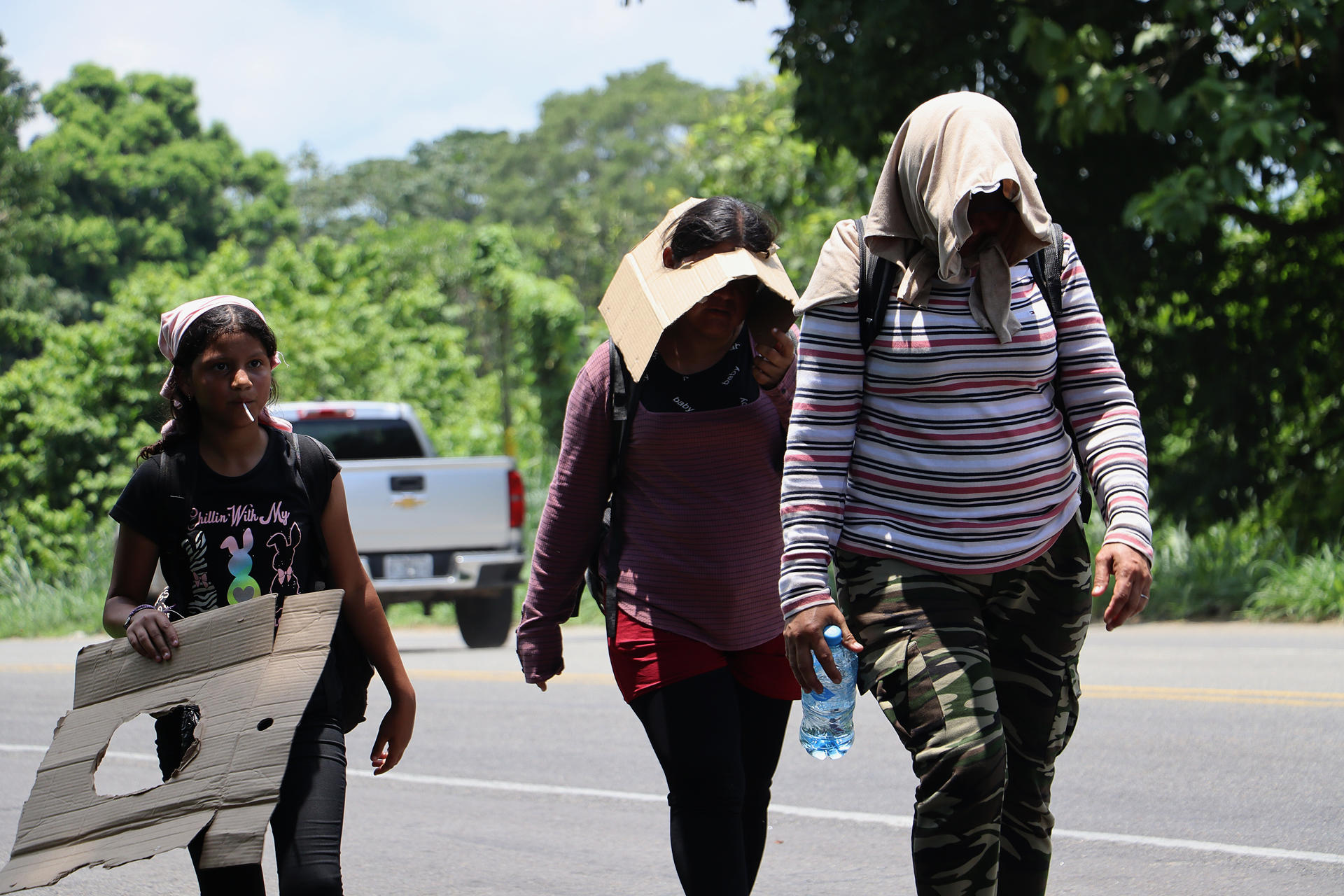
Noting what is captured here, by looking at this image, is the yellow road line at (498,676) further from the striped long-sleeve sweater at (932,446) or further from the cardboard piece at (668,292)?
the striped long-sleeve sweater at (932,446)

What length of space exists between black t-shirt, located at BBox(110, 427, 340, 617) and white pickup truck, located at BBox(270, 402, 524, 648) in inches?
325

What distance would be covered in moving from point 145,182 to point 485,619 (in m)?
45.6

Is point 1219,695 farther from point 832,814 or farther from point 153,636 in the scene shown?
point 153,636

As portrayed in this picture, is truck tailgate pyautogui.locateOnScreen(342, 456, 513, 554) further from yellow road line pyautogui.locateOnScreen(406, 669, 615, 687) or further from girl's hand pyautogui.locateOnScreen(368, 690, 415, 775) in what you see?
girl's hand pyautogui.locateOnScreen(368, 690, 415, 775)

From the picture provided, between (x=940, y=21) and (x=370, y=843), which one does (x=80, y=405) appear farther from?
(x=370, y=843)

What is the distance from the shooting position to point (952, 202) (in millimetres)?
2850

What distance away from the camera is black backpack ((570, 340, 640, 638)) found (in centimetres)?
349

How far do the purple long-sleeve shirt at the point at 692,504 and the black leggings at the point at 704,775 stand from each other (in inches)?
5.7

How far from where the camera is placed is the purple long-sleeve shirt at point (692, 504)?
138 inches

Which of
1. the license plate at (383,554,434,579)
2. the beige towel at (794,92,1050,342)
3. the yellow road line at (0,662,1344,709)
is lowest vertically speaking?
the yellow road line at (0,662,1344,709)

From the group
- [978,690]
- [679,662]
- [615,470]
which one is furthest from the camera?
[615,470]

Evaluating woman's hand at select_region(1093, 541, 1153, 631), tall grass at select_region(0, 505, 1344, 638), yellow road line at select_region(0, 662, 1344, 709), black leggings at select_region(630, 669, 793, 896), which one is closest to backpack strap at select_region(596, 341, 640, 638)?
black leggings at select_region(630, 669, 793, 896)

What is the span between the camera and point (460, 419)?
28.5m

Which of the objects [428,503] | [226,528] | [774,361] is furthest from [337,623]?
[428,503]
